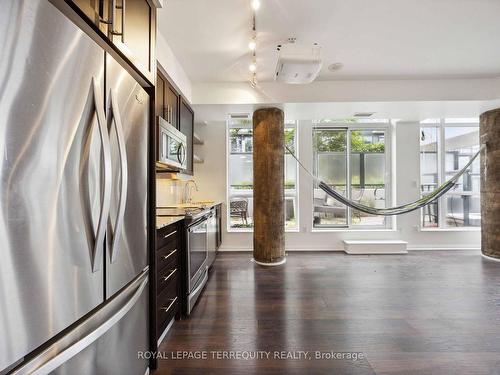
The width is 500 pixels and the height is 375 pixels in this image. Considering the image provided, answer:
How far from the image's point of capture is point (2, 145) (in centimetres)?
61

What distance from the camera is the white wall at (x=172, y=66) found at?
2.40 metres

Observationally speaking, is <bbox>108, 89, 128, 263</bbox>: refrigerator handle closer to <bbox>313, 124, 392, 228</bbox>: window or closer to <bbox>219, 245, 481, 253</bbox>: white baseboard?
<bbox>219, 245, 481, 253</bbox>: white baseboard

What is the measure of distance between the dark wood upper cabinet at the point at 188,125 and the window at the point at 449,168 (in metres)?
4.29

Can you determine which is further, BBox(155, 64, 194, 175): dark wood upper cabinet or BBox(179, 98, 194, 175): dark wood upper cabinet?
BBox(179, 98, 194, 175): dark wood upper cabinet

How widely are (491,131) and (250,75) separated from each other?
12.5ft

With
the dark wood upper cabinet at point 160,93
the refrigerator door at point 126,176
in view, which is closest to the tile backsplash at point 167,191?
the dark wood upper cabinet at point 160,93

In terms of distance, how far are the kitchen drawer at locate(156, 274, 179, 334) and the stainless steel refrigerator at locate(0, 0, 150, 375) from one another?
0.52 m

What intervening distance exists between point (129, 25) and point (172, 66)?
1595 mm

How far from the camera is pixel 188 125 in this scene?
3449 mm

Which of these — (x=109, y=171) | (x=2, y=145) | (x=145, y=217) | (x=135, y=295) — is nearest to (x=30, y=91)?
(x=2, y=145)

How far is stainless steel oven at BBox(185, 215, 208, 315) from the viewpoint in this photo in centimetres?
214

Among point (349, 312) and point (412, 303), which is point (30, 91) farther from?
point (412, 303)

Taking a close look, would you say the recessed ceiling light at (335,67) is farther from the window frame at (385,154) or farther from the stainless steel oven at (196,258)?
the stainless steel oven at (196,258)

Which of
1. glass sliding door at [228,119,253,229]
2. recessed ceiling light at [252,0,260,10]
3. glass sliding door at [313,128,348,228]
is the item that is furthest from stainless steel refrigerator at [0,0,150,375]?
glass sliding door at [313,128,348,228]
